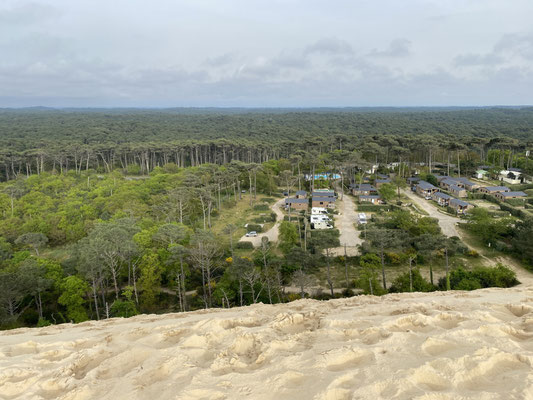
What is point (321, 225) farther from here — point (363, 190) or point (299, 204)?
point (363, 190)

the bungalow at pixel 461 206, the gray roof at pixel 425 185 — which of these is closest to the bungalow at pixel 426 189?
the gray roof at pixel 425 185

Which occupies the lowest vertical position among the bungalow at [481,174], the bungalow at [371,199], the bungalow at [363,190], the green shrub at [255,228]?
the green shrub at [255,228]

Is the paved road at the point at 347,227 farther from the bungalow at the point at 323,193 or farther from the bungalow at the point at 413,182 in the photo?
the bungalow at the point at 413,182

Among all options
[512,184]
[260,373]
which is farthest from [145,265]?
[512,184]

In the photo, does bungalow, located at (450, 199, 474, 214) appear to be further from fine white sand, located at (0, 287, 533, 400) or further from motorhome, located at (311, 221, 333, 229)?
fine white sand, located at (0, 287, 533, 400)

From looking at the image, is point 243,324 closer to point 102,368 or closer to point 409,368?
point 102,368
